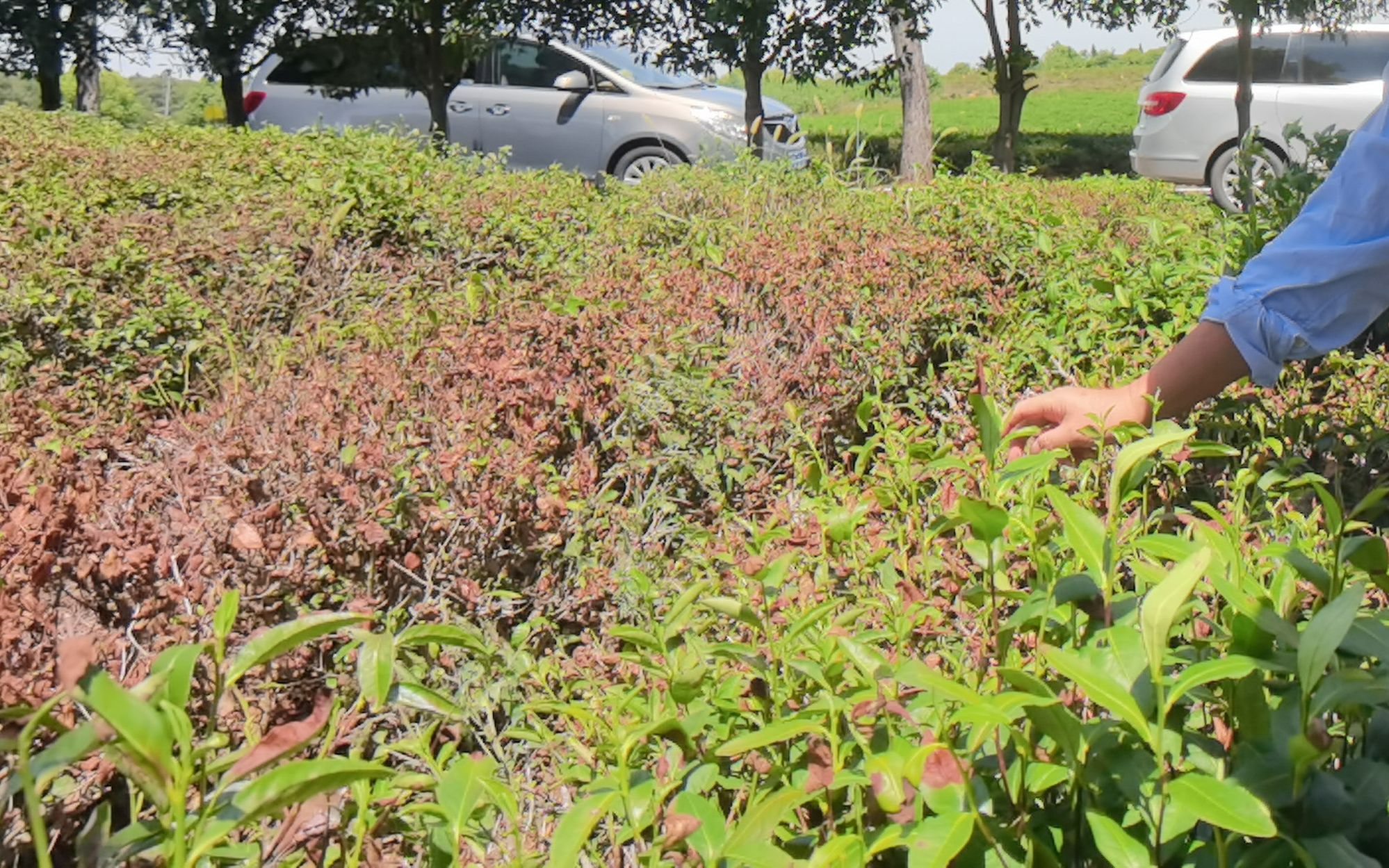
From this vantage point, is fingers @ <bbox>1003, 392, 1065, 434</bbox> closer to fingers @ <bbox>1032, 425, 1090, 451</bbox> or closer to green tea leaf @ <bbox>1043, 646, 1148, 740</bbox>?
fingers @ <bbox>1032, 425, 1090, 451</bbox>

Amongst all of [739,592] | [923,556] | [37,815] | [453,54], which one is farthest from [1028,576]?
[453,54]

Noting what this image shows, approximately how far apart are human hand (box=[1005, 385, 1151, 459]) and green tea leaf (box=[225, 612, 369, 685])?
0.95 meters

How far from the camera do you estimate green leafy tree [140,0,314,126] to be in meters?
13.8

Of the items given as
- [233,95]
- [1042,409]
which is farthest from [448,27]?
[1042,409]

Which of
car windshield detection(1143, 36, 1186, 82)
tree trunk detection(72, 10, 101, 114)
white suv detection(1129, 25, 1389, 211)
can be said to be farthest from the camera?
tree trunk detection(72, 10, 101, 114)

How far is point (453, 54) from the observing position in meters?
12.0

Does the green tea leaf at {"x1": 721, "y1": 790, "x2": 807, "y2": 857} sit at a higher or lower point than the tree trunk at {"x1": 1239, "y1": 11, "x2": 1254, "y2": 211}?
lower

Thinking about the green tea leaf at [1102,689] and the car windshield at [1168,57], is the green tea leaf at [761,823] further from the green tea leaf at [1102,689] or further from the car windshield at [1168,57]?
the car windshield at [1168,57]

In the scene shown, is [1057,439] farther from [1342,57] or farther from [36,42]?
[36,42]

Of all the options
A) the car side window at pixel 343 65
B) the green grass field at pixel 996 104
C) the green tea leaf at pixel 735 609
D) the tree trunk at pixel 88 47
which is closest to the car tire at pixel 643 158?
the car side window at pixel 343 65

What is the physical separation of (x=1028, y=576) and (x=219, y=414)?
1.64 meters

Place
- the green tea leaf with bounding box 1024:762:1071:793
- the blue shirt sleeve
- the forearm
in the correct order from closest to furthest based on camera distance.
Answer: the green tea leaf with bounding box 1024:762:1071:793
the blue shirt sleeve
the forearm

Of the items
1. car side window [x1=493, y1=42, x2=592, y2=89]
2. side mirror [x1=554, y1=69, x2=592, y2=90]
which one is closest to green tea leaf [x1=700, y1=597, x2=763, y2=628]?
side mirror [x1=554, y1=69, x2=592, y2=90]

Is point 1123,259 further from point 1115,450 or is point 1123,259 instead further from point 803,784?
point 803,784
